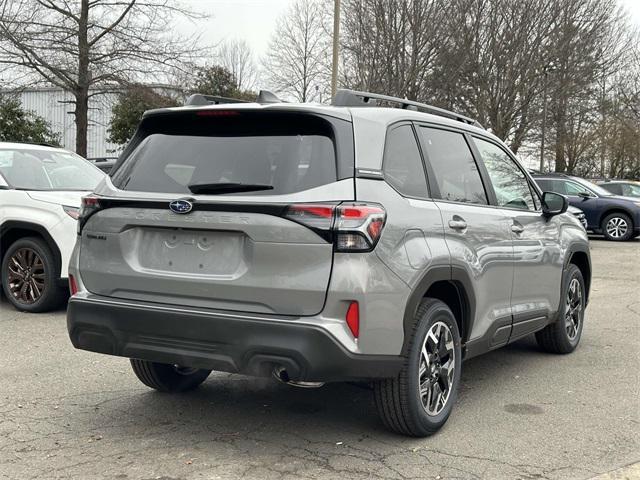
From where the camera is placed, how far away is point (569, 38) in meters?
28.7

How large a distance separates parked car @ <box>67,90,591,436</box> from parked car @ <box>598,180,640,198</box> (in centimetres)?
1717

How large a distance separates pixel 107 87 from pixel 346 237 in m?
20.2

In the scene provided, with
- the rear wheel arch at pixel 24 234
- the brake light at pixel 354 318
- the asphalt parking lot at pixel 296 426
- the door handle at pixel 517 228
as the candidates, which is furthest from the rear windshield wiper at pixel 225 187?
the rear wheel arch at pixel 24 234

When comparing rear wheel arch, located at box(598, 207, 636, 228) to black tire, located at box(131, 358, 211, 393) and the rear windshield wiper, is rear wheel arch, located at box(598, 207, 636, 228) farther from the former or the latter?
the rear windshield wiper

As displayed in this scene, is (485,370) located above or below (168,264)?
below

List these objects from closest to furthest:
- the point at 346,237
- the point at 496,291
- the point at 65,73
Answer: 1. the point at 346,237
2. the point at 496,291
3. the point at 65,73

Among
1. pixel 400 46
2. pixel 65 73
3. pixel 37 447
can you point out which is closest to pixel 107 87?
pixel 65 73

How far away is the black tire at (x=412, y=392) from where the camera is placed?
3754mm

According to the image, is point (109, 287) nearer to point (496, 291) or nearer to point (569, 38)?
point (496, 291)

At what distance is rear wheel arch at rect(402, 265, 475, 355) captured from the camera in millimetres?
3701

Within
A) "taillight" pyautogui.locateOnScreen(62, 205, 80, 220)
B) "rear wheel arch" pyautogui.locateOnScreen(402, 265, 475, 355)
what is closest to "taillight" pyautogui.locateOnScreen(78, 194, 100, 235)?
"rear wheel arch" pyautogui.locateOnScreen(402, 265, 475, 355)

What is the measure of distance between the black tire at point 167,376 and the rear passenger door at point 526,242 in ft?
7.09

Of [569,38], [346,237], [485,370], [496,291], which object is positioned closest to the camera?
[346,237]

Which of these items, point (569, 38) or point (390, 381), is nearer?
point (390, 381)
